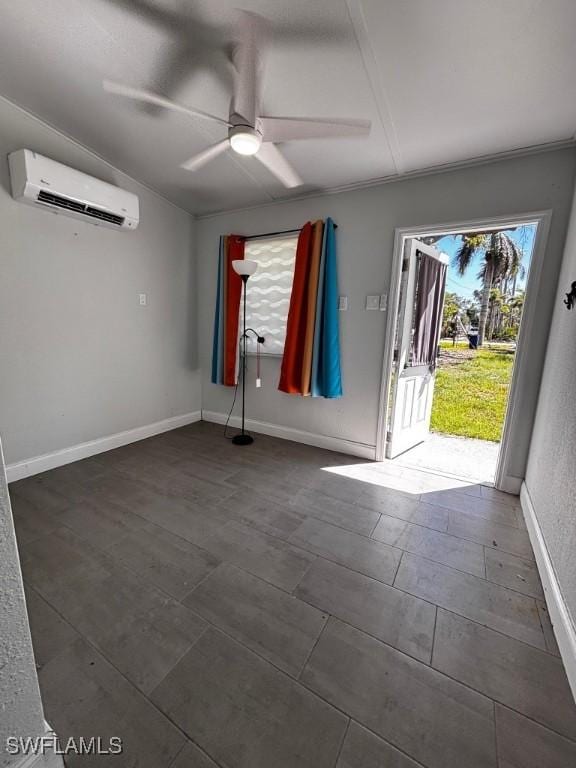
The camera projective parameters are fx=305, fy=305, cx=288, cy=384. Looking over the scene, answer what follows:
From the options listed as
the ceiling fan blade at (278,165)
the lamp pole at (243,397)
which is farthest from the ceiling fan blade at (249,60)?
the lamp pole at (243,397)

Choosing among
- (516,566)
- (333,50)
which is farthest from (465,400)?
(333,50)

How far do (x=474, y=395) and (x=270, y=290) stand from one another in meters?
3.45

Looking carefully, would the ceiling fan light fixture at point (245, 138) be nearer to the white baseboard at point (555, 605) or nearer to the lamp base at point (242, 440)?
the lamp base at point (242, 440)

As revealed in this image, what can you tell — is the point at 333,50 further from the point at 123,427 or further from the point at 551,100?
the point at 123,427

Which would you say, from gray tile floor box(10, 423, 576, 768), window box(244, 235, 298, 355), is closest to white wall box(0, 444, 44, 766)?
gray tile floor box(10, 423, 576, 768)

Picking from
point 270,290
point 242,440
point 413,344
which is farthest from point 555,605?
point 270,290

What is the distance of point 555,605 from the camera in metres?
1.24

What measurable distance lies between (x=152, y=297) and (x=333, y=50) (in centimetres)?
236

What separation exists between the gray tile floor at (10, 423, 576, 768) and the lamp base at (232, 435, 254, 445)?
888 mm

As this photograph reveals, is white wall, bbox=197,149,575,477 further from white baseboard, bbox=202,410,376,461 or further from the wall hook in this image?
the wall hook

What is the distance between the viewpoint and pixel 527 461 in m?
2.17

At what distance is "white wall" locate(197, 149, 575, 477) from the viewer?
1988mm

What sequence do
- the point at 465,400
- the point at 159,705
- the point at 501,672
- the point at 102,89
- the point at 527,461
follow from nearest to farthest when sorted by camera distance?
the point at 159,705 → the point at 501,672 → the point at 102,89 → the point at 527,461 → the point at 465,400

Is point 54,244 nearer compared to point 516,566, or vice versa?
point 516,566
